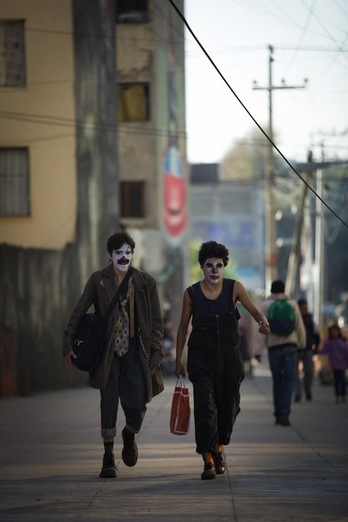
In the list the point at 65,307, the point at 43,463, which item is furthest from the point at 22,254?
the point at 43,463

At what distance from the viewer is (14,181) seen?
1160 inches

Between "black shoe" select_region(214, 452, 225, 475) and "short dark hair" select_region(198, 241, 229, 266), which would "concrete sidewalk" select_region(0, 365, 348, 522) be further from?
"short dark hair" select_region(198, 241, 229, 266)

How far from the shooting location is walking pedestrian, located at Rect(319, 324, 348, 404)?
2359 cm

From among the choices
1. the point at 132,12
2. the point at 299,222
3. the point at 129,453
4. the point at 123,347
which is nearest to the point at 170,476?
the point at 129,453

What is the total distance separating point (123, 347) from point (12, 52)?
19816 millimetres

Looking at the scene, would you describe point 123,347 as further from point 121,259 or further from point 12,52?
point 12,52

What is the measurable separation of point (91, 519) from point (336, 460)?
171 inches

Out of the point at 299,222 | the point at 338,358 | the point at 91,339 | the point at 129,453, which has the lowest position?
the point at 338,358

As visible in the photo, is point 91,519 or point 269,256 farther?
point 269,256

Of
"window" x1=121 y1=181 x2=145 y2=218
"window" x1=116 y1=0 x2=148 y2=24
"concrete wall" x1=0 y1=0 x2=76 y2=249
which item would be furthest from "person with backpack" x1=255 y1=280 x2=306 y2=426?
"window" x1=116 y1=0 x2=148 y2=24

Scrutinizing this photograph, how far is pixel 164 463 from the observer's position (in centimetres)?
1171

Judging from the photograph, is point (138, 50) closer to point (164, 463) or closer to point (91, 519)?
point (164, 463)

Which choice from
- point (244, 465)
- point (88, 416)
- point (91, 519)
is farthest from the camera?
point (88, 416)

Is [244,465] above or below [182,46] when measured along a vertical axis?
below
